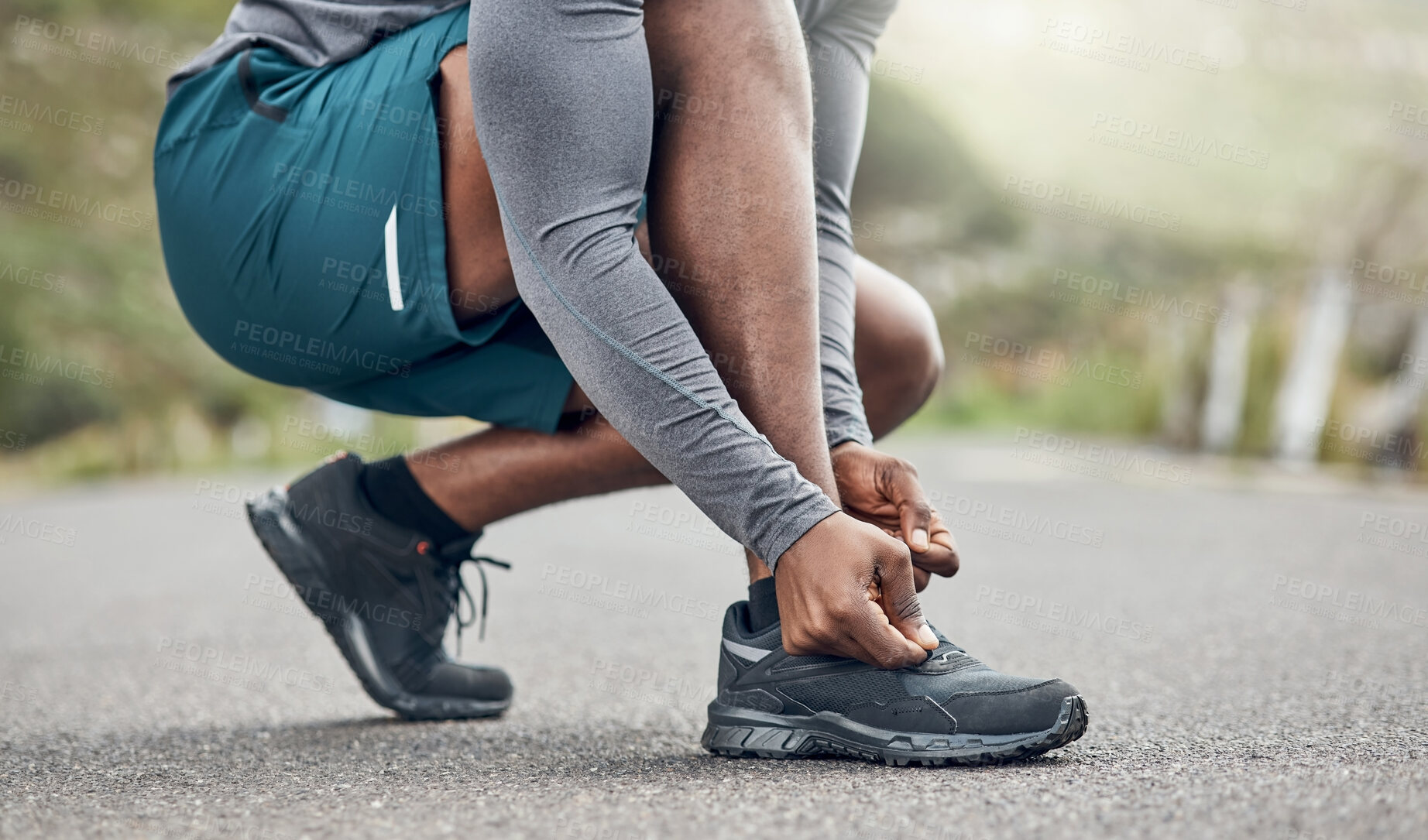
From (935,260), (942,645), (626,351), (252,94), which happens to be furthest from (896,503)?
(935,260)

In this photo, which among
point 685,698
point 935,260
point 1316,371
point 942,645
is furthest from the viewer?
point 935,260

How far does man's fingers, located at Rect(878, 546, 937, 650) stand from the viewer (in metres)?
0.98

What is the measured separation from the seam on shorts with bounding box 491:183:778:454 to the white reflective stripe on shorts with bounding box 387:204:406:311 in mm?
181

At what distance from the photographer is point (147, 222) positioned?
13656 millimetres

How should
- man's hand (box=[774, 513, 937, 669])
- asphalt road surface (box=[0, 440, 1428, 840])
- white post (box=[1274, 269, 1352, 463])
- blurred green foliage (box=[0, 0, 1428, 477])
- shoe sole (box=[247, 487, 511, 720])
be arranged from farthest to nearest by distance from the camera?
blurred green foliage (box=[0, 0, 1428, 477]), white post (box=[1274, 269, 1352, 463]), shoe sole (box=[247, 487, 511, 720]), man's hand (box=[774, 513, 937, 669]), asphalt road surface (box=[0, 440, 1428, 840])

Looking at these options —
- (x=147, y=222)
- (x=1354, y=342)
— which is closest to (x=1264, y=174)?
(x=1354, y=342)

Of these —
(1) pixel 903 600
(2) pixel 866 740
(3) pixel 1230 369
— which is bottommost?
(3) pixel 1230 369

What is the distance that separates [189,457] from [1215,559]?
26.4 ft

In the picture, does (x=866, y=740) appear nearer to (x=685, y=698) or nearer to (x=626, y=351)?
(x=626, y=351)

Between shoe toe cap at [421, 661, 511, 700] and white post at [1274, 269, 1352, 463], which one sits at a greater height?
shoe toe cap at [421, 661, 511, 700]

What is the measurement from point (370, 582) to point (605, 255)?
2.07ft

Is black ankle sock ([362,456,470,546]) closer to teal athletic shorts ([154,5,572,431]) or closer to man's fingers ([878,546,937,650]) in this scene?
teal athletic shorts ([154,5,572,431])

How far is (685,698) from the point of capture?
1570mm

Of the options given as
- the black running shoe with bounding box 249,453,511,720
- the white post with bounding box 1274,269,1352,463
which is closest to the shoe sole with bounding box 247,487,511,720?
the black running shoe with bounding box 249,453,511,720
